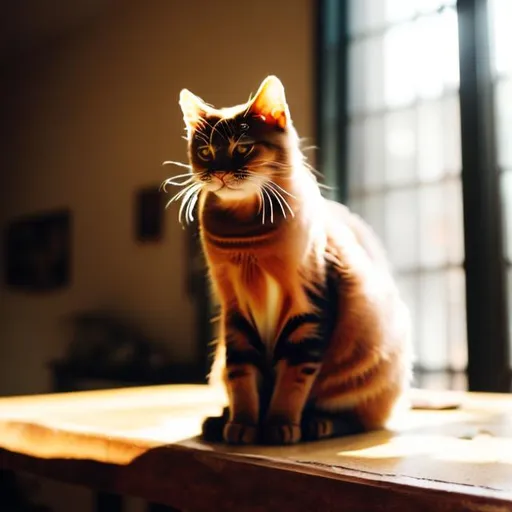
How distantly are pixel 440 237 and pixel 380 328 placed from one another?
4.79 feet

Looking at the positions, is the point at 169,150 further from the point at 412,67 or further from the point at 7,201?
the point at 7,201

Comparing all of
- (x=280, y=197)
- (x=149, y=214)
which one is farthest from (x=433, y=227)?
(x=280, y=197)

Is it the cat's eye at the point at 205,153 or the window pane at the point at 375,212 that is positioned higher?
the window pane at the point at 375,212

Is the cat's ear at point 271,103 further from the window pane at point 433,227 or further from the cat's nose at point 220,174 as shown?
the window pane at point 433,227

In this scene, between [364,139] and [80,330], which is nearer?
[364,139]

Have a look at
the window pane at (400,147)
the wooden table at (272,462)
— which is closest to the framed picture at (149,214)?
the window pane at (400,147)

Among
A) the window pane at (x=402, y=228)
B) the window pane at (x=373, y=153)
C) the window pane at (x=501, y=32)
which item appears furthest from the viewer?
the window pane at (x=373, y=153)

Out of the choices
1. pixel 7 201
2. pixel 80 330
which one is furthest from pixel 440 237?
pixel 7 201

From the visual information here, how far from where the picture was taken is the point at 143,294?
9.54 feet

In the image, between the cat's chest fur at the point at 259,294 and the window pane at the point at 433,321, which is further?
the window pane at the point at 433,321

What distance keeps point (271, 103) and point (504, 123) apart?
1.51 meters

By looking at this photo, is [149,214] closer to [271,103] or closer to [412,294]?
[412,294]

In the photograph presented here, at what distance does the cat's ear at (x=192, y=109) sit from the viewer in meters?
0.66

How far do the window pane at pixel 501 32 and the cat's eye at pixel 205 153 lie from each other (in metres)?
1.57
